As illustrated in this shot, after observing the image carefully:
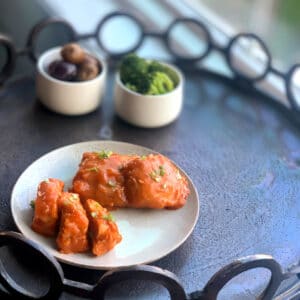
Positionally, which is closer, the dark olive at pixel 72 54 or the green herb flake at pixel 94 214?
the green herb flake at pixel 94 214

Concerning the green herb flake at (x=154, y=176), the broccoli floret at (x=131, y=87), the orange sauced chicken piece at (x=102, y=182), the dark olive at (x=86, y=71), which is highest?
the green herb flake at (x=154, y=176)

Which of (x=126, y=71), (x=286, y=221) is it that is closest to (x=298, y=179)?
(x=286, y=221)

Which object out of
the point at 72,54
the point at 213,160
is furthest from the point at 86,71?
the point at 213,160

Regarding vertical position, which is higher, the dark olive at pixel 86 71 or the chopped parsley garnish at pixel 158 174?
the chopped parsley garnish at pixel 158 174

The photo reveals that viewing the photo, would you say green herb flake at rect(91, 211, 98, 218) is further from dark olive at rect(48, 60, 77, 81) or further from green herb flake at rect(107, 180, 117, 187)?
dark olive at rect(48, 60, 77, 81)

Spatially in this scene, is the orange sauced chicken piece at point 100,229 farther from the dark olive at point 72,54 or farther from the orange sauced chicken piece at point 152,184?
the dark olive at point 72,54

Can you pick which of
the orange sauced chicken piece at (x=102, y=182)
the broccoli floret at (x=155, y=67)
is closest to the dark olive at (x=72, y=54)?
the broccoli floret at (x=155, y=67)

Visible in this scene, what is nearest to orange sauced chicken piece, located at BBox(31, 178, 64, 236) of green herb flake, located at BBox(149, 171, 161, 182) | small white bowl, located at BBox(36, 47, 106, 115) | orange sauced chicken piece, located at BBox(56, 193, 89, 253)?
orange sauced chicken piece, located at BBox(56, 193, 89, 253)
